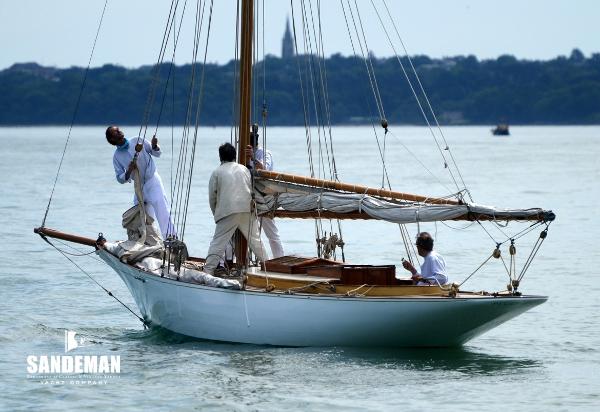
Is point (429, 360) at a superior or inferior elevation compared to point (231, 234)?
inferior

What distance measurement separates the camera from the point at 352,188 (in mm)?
19312

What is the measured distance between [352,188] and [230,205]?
1.71 metres

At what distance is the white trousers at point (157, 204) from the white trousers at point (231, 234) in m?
1.61

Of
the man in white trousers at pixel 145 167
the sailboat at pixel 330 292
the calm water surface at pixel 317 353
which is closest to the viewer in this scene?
the calm water surface at pixel 317 353

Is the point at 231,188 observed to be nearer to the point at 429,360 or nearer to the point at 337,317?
the point at 337,317

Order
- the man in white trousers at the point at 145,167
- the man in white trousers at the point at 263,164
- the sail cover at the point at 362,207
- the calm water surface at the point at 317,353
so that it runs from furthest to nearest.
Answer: the man in white trousers at the point at 145,167
the man in white trousers at the point at 263,164
the sail cover at the point at 362,207
the calm water surface at the point at 317,353

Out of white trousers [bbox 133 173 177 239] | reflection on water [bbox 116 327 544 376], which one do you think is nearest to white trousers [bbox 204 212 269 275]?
reflection on water [bbox 116 327 544 376]

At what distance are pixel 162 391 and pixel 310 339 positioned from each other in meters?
2.22

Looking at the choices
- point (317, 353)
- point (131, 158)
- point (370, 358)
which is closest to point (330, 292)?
point (317, 353)

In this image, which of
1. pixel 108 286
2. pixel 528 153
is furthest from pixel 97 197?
pixel 528 153

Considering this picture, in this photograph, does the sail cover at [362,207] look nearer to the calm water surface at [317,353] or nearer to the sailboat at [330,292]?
the sailboat at [330,292]

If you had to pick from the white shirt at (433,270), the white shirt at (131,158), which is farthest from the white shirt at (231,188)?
the white shirt at (433,270)

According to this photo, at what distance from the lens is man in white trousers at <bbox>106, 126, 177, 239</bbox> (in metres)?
21.2

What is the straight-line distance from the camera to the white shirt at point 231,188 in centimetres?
1978
